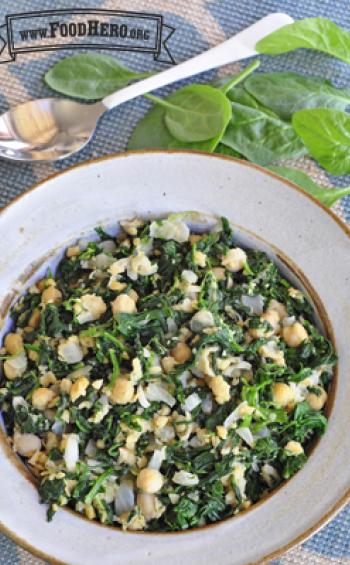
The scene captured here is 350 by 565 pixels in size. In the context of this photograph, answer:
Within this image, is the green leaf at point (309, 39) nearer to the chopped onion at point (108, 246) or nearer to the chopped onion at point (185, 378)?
the chopped onion at point (108, 246)

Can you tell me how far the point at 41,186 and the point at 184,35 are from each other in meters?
1.07

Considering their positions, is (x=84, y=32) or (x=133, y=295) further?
(x=84, y=32)

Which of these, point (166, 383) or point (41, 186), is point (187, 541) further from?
point (41, 186)

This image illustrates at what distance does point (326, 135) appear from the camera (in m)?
2.90

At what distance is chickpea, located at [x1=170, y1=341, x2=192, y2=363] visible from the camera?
8.29 feet

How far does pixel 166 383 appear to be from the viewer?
250 centimetres

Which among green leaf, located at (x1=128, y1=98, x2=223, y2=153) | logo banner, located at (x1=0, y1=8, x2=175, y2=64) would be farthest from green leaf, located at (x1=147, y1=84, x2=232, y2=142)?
logo banner, located at (x1=0, y1=8, x2=175, y2=64)

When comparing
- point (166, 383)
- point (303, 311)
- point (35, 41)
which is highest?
point (35, 41)

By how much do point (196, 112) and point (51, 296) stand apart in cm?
99

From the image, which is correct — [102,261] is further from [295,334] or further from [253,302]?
[295,334]

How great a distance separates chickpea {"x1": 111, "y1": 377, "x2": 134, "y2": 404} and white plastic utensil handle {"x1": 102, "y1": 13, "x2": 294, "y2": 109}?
4.12ft

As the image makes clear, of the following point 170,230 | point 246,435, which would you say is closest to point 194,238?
point 170,230

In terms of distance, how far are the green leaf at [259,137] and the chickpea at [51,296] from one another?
981mm

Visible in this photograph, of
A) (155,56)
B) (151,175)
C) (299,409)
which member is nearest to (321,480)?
(299,409)
